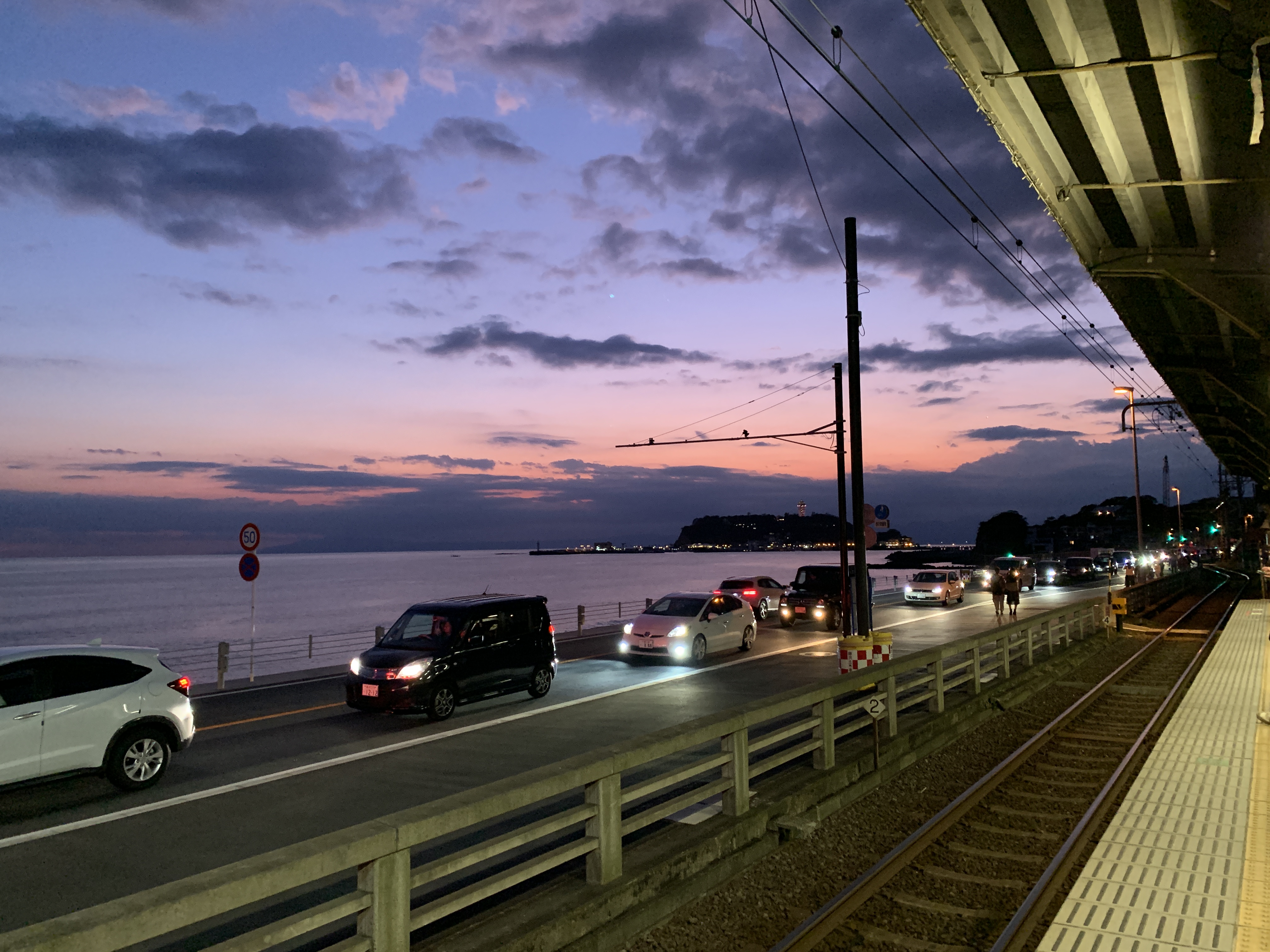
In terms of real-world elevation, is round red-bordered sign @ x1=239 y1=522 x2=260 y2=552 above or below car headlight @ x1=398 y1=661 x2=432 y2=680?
above

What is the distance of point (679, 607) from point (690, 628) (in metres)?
1.35

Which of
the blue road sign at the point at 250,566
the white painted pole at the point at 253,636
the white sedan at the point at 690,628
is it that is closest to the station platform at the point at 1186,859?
the white sedan at the point at 690,628

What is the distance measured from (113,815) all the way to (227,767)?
76.5 inches

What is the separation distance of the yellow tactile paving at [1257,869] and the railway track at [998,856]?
114 cm

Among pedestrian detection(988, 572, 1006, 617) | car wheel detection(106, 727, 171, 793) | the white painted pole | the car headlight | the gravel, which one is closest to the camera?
the gravel

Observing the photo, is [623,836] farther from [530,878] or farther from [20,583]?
[20,583]

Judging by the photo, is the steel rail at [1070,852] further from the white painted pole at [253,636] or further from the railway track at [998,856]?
the white painted pole at [253,636]

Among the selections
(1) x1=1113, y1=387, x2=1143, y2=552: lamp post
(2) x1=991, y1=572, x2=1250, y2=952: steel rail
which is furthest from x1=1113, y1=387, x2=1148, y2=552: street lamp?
(2) x1=991, y1=572, x2=1250, y2=952: steel rail

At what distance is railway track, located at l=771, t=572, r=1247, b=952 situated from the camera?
5.90 m

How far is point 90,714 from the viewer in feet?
29.9

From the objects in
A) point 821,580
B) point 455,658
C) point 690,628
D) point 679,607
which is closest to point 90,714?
point 455,658

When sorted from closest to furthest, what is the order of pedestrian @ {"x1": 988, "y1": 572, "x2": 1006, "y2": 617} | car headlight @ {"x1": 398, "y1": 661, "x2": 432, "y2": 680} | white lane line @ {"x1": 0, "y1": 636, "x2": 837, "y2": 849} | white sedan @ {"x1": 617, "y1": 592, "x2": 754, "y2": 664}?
white lane line @ {"x1": 0, "y1": 636, "x2": 837, "y2": 849}
car headlight @ {"x1": 398, "y1": 661, "x2": 432, "y2": 680}
white sedan @ {"x1": 617, "y1": 592, "x2": 754, "y2": 664}
pedestrian @ {"x1": 988, "y1": 572, "x2": 1006, "y2": 617}

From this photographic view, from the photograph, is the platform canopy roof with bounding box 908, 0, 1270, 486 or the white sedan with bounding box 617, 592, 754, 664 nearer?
the platform canopy roof with bounding box 908, 0, 1270, 486

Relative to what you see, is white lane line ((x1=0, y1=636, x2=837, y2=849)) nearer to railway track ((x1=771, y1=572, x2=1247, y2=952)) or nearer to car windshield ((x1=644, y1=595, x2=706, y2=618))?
car windshield ((x1=644, y1=595, x2=706, y2=618))
